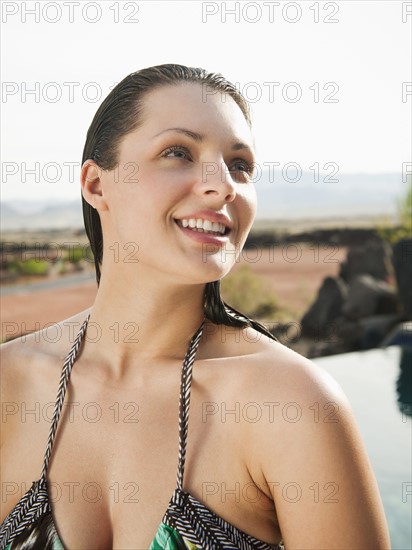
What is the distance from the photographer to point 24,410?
168cm

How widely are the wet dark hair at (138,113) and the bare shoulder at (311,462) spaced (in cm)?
28

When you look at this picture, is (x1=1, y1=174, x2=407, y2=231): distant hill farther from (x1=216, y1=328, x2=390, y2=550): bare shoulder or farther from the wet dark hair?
(x1=216, y1=328, x2=390, y2=550): bare shoulder

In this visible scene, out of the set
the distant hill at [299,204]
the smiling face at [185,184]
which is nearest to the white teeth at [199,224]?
the smiling face at [185,184]

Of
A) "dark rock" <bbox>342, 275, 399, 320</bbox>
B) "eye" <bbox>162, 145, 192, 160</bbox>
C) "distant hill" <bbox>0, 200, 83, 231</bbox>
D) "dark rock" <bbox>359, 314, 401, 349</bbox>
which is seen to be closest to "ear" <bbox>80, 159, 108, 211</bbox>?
"eye" <bbox>162, 145, 192, 160</bbox>

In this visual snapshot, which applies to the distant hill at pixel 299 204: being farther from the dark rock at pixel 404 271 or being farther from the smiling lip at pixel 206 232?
the smiling lip at pixel 206 232

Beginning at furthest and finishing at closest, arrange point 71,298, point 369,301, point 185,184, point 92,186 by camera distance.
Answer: point 71,298 → point 369,301 → point 92,186 → point 185,184

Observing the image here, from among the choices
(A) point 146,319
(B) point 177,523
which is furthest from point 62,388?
(B) point 177,523

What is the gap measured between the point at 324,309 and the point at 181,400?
852cm

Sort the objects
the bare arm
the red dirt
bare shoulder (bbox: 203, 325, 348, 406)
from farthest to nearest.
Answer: the red dirt, bare shoulder (bbox: 203, 325, 348, 406), the bare arm

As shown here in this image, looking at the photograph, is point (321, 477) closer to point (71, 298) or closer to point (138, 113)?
point (138, 113)

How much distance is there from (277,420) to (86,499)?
1.53ft

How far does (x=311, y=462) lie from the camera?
50.4 inches

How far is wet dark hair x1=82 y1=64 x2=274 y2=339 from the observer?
57.9 inches

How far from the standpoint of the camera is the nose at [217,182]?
53.6 inches
